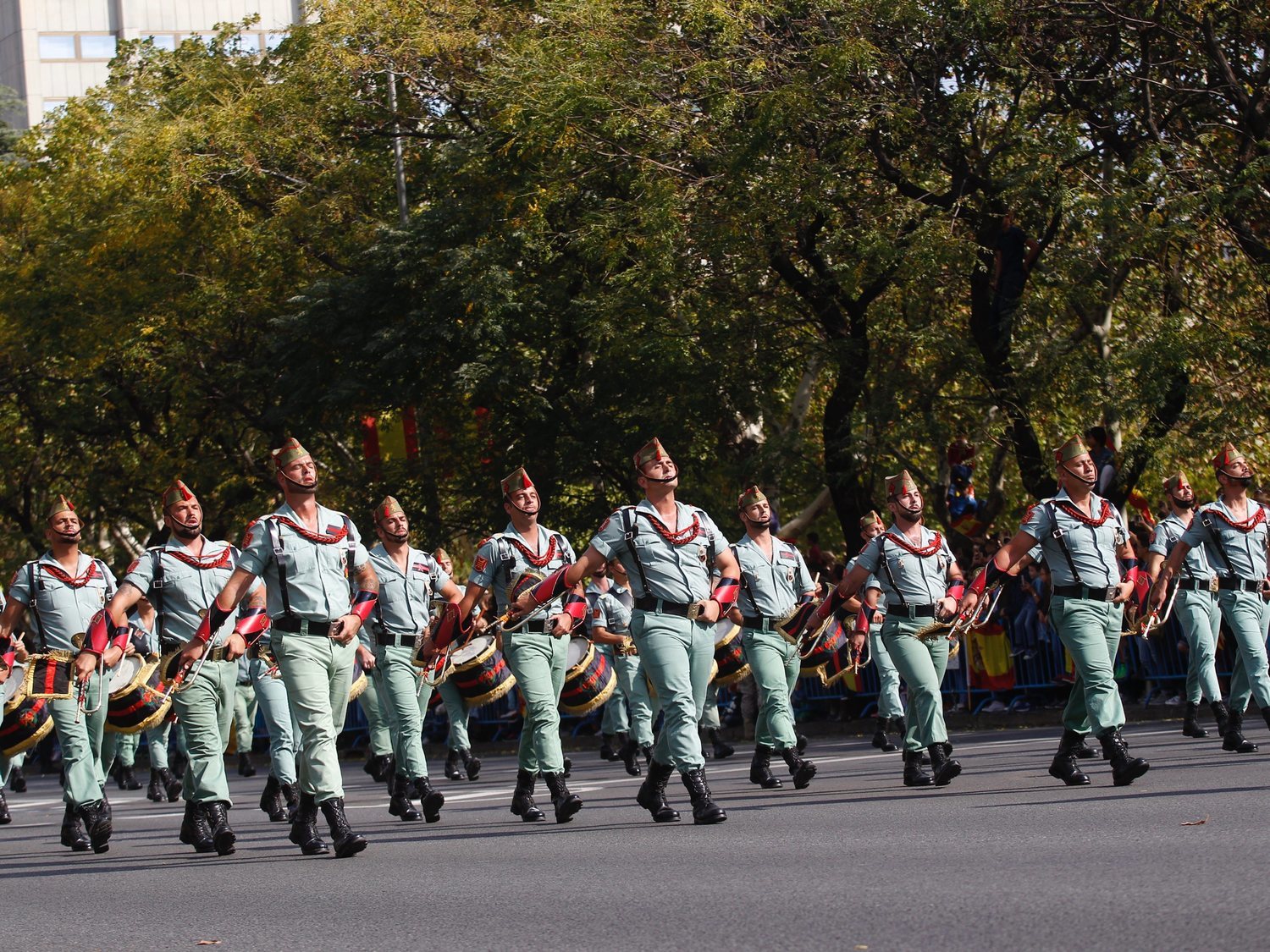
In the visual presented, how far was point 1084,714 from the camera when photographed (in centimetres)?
1180

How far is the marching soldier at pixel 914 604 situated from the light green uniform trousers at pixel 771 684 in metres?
0.53

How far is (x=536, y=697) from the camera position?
12.0 meters

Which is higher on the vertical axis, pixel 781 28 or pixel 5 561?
pixel 781 28

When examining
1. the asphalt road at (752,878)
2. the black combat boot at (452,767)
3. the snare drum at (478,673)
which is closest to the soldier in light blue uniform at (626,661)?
the snare drum at (478,673)

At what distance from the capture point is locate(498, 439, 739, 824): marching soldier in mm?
11117

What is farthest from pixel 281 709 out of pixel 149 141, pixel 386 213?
pixel 149 141

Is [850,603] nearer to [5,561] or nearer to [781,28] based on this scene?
[781,28]

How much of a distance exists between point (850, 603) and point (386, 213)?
2011 centimetres

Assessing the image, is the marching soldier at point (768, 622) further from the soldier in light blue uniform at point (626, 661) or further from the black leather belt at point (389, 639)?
the black leather belt at point (389, 639)

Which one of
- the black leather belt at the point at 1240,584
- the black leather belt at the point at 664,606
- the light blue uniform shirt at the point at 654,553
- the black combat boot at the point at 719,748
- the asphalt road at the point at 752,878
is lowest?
the asphalt road at the point at 752,878

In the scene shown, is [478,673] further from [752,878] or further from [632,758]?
[752,878]

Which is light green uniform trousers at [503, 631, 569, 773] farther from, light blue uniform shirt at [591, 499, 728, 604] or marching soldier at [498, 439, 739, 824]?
light blue uniform shirt at [591, 499, 728, 604]

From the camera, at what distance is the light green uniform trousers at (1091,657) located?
11.5 m

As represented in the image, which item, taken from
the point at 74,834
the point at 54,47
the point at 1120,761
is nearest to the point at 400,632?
the point at 74,834
